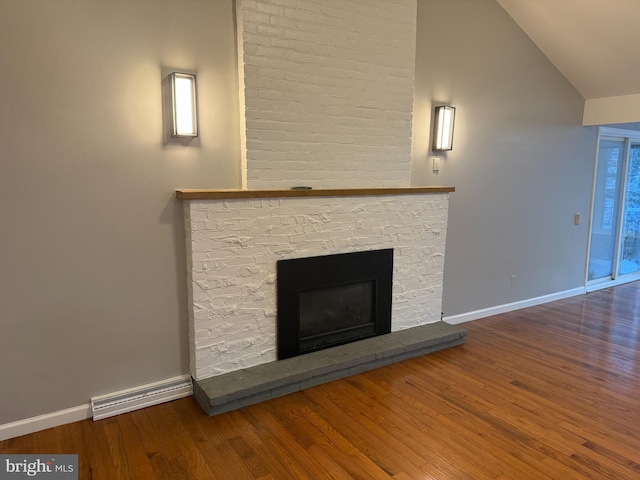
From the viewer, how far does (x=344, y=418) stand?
Answer: 8.87ft

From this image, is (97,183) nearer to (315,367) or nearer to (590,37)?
(315,367)

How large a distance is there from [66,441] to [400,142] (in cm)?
300

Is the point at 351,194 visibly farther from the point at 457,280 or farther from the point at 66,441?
the point at 66,441

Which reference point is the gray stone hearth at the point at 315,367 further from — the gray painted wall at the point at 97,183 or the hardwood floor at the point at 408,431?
the gray painted wall at the point at 97,183

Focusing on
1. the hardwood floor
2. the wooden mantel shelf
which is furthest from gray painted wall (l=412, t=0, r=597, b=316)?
the hardwood floor

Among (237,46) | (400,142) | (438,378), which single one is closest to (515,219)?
(400,142)

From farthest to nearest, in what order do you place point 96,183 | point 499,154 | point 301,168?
point 499,154 < point 301,168 < point 96,183

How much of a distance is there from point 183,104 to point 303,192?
0.93 metres

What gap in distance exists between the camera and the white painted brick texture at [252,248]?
284 centimetres

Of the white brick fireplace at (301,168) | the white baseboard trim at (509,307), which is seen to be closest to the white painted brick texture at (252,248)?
the white brick fireplace at (301,168)

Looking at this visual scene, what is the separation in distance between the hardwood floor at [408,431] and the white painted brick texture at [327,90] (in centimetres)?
148

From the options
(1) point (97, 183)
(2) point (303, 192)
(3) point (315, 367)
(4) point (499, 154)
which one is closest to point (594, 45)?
(4) point (499, 154)

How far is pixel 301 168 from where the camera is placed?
3176mm

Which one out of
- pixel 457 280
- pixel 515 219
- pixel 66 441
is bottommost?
pixel 66 441
